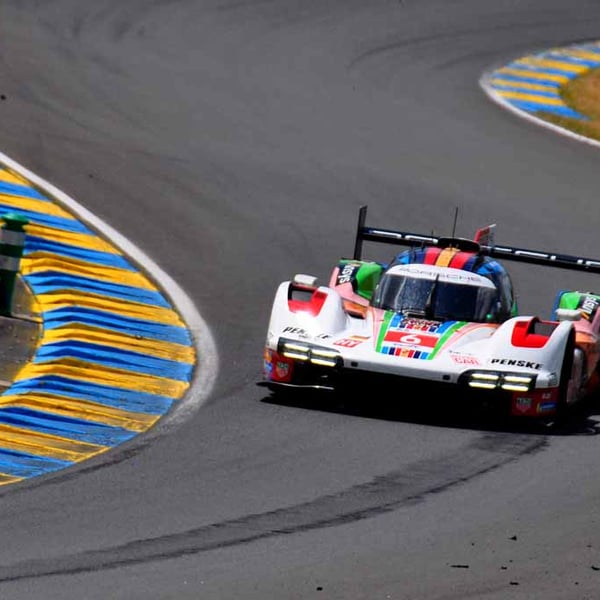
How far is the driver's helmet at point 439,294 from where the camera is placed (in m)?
12.5

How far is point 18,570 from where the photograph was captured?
25.8 feet

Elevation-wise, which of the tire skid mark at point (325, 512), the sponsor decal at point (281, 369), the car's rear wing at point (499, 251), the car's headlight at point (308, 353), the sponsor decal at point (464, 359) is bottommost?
the tire skid mark at point (325, 512)

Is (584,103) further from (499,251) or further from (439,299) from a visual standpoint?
(439,299)

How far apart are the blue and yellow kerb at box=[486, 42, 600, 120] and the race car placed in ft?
33.0

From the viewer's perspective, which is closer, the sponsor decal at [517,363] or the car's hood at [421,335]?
the sponsor decal at [517,363]

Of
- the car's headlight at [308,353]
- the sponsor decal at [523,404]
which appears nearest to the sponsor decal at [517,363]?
the sponsor decal at [523,404]

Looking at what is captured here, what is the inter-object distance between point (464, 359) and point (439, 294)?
114 centimetres

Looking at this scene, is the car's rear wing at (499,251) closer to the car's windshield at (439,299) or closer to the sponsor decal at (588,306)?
the sponsor decal at (588,306)

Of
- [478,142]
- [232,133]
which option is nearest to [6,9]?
[232,133]

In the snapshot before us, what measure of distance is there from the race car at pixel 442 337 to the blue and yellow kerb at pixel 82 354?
3.32 ft

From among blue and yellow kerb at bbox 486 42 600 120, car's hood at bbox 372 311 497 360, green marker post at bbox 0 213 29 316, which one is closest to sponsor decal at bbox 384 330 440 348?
car's hood at bbox 372 311 497 360

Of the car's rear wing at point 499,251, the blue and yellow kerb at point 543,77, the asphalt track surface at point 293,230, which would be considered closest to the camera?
the asphalt track surface at point 293,230

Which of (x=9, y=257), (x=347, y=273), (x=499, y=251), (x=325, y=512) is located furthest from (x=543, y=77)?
(x=325, y=512)

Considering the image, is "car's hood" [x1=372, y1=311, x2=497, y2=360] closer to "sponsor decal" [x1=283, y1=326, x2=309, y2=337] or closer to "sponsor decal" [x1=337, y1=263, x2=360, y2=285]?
"sponsor decal" [x1=283, y1=326, x2=309, y2=337]
